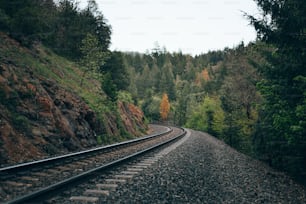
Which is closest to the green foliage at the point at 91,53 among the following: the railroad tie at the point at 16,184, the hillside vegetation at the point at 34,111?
the hillside vegetation at the point at 34,111

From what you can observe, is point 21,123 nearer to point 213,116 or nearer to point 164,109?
point 213,116

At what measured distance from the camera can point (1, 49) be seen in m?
16.4

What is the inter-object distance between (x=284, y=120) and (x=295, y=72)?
5.79 ft

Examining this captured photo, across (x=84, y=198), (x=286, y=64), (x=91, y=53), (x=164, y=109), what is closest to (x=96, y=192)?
(x=84, y=198)

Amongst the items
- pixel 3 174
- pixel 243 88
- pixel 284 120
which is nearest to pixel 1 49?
pixel 3 174

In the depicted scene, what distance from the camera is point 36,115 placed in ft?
46.2

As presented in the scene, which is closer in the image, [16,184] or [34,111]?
[16,184]

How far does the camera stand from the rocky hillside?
11773mm

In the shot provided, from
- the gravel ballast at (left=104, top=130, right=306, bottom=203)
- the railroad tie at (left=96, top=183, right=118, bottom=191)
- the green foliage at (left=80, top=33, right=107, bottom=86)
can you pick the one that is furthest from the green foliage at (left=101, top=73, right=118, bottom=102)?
the railroad tie at (left=96, top=183, right=118, bottom=191)

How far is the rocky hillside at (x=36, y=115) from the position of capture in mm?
11773

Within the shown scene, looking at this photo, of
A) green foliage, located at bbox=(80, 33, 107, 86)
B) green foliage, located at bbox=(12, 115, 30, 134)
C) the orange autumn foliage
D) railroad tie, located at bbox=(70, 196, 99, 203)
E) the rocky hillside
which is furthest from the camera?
the orange autumn foliage

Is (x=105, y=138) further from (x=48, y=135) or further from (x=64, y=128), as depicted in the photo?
(x=48, y=135)

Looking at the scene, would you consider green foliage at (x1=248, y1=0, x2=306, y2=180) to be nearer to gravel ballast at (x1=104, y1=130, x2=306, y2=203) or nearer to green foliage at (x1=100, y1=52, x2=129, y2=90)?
gravel ballast at (x1=104, y1=130, x2=306, y2=203)

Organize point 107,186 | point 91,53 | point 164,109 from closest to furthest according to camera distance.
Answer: point 107,186 → point 91,53 → point 164,109
